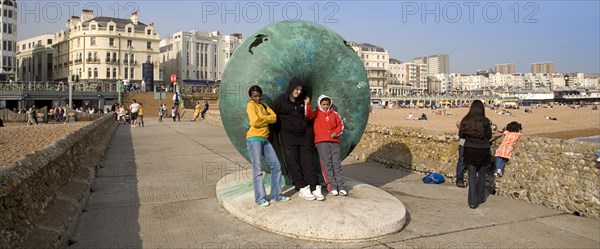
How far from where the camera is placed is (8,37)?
69.2 meters

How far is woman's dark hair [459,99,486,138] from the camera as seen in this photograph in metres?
6.02

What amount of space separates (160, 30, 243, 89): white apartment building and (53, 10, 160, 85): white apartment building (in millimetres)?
8242

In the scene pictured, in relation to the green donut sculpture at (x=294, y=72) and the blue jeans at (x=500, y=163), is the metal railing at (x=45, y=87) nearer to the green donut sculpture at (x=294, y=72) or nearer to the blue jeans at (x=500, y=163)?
the green donut sculpture at (x=294, y=72)

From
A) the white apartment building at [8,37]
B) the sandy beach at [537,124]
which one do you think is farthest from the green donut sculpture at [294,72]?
the white apartment building at [8,37]

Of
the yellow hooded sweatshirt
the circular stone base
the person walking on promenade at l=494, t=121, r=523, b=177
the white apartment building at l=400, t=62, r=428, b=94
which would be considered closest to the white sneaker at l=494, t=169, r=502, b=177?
the person walking on promenade at l=494, t=121, r=523, b=177

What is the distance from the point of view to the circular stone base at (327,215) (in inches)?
175

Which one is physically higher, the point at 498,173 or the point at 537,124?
the point at 537,124

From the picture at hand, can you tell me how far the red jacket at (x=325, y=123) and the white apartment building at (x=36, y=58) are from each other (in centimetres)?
10157

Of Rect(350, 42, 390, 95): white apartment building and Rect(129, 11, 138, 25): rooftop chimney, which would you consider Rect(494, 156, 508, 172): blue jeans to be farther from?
Rect(350, 42, 390, 95): white apartment building

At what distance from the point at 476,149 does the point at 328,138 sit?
7.40ft

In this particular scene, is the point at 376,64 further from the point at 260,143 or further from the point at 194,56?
the point at 260,143

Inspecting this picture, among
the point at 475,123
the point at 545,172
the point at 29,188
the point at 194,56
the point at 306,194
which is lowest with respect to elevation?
the point at 306,194

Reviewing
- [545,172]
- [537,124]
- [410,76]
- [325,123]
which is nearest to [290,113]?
[325,123]

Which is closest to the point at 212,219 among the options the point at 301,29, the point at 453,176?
the point at 301,29
